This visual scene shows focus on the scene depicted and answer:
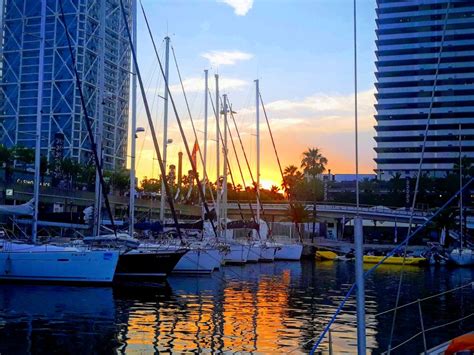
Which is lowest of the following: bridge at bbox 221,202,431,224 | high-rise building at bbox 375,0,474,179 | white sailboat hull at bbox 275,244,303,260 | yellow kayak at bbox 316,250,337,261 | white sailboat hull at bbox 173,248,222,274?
yellow kayak at bbox 316,250,337,261

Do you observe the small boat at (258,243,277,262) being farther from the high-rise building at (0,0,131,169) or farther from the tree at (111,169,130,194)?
the high-rise building at (0,0,131,169)

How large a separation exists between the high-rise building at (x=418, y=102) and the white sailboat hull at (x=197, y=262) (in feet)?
399

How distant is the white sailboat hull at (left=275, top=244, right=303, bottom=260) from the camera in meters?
69.1

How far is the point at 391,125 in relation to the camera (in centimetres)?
17312

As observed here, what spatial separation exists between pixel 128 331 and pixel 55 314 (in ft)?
15.9

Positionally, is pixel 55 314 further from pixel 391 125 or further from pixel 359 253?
pixel 391 125

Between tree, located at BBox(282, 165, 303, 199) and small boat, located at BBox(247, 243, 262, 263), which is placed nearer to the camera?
small boat, located at BBox(247, 243, 262, 263)

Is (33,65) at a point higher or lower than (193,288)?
higher

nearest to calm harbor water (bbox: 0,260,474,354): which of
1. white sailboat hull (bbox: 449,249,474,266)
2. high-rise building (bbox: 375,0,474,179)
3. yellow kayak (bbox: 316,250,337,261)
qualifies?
white sailboat hull (bbox: 449,249,474,266)

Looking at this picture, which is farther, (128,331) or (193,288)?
(193,288)

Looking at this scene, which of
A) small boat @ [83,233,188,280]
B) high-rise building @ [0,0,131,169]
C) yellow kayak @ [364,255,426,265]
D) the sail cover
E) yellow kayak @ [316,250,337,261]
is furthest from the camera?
high-rise building @ [0,0,131,169]

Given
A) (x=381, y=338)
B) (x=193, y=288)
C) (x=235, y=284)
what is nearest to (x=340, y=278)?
(x=235, y=284)

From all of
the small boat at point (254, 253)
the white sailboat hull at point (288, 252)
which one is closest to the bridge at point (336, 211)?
the white sailboat hull at point (288, 252)

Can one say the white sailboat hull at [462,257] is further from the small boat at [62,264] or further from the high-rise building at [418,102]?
the high-rise building at [418,102]
